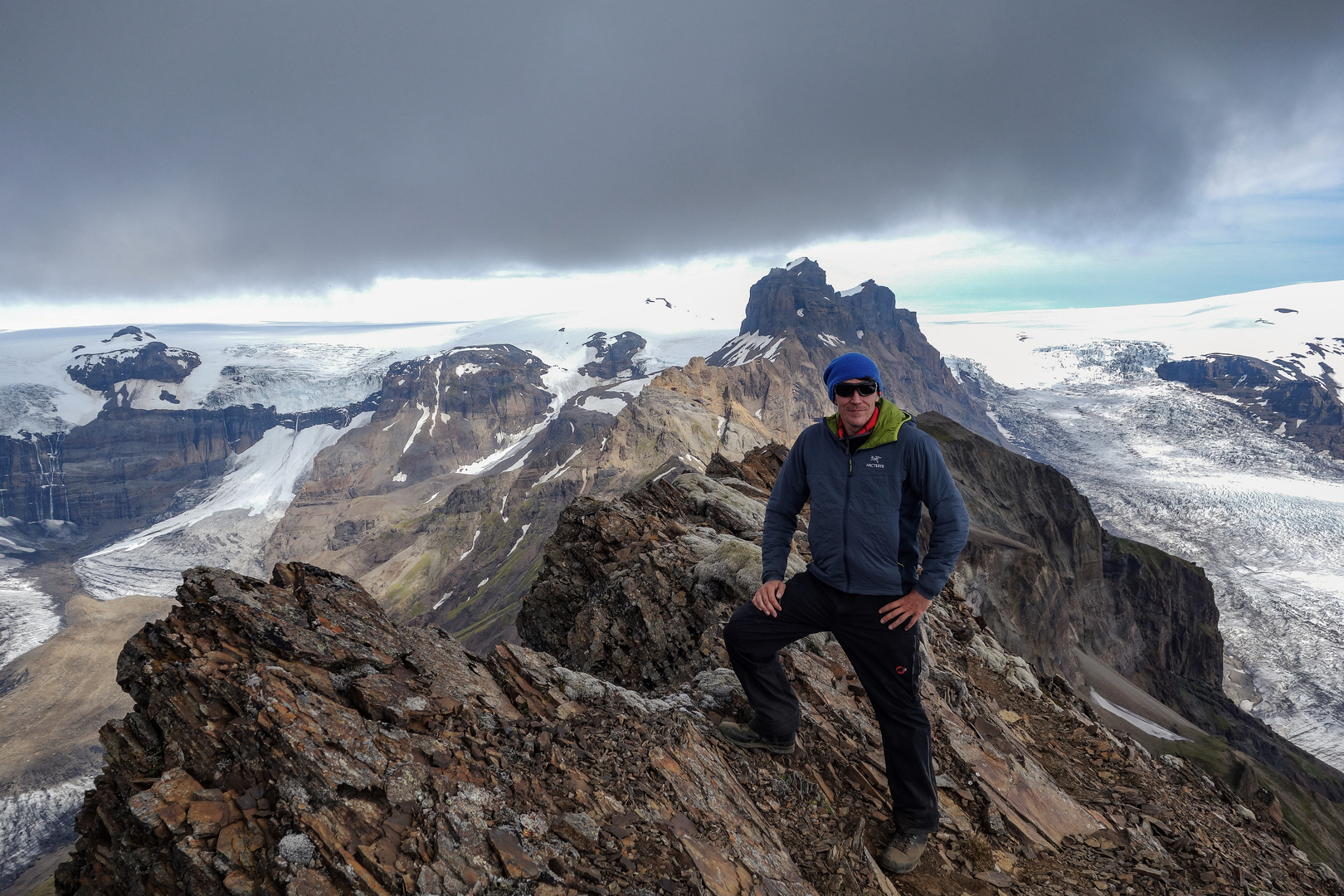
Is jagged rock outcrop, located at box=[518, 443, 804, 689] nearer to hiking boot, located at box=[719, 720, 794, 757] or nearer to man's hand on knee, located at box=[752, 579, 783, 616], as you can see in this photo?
hiking boot, located at box=[719, 720, 794, 757]

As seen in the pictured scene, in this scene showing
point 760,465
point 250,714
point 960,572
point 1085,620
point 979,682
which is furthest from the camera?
point 1085,620

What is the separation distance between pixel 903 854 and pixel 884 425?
5.56 metres

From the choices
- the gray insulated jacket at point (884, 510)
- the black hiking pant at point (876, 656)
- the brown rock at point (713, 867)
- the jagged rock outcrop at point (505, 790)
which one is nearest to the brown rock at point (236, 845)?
the jagged rock outcrop at point (505, 790)

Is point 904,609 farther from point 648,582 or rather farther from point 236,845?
point 648,582

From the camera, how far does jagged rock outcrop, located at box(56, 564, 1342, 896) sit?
6.36 metres

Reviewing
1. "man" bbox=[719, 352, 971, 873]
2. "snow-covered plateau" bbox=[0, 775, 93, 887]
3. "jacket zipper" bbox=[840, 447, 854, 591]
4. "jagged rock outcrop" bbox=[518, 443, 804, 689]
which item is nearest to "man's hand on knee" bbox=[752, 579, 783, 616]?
"man" bbox=[719, 352, 971, 873]

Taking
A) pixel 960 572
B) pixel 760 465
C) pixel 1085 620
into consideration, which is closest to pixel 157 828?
pixel 760 465

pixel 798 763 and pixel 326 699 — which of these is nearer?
pixel 326 699

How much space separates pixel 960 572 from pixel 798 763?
63636 mm

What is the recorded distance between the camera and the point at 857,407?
7375 millimetres

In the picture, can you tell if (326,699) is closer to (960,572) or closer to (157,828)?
(157,828)

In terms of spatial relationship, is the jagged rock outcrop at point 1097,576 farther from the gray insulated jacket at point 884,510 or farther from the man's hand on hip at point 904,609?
the man's hand on hip at point 904,609

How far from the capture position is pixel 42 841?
11900 cm

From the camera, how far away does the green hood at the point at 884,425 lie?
24.3 ft
